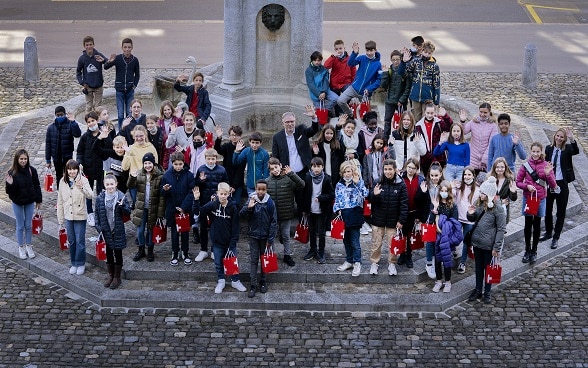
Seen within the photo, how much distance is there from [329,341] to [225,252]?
6.39 ft

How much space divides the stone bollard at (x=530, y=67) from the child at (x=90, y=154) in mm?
11456

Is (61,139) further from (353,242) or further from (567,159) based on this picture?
(567,159)

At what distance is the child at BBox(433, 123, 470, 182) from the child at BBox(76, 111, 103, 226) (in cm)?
488

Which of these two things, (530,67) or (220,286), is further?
(530,67)

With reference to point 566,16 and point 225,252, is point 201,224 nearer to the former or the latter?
point 225,252

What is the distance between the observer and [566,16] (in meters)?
32.9

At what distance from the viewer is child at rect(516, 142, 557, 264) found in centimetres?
1596

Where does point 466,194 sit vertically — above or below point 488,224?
above

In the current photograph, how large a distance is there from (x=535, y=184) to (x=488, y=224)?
164cm

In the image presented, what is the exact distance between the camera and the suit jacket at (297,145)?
16172mm

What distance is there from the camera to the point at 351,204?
15.1 meters

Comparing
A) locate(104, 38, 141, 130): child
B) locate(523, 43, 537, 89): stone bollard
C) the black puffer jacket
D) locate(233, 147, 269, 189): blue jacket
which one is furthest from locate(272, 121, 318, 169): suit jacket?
locate(523, 43, 537, 89): stone bollard

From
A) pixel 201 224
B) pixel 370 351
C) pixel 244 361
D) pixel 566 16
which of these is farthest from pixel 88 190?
pixel 566 16

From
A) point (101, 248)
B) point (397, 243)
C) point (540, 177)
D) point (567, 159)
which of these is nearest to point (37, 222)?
point (101, 248)
